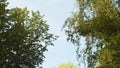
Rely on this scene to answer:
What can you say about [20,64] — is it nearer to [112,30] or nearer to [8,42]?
[8,42]

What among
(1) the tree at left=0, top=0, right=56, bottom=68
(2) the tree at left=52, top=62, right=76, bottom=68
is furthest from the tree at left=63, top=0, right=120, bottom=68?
(2) the tree at left=52, top=62, right=76, bottom=68

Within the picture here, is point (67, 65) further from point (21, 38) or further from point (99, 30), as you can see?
point (99, 30)

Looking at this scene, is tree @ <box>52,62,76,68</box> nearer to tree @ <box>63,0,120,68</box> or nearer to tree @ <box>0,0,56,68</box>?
tree @ <box>0,0,56,68</box>

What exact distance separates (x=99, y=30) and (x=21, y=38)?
14862 mm

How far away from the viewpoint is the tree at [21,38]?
102ft

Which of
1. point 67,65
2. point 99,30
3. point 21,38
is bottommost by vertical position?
point 99,30

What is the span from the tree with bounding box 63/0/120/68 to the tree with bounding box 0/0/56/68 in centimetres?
1052

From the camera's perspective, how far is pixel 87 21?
21188mm

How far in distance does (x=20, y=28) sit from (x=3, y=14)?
2927mm

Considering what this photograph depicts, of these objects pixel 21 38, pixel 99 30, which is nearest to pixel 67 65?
pixel 21 38

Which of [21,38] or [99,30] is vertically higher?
[21,38]

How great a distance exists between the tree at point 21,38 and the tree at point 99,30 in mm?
10518

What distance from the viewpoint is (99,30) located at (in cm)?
1994

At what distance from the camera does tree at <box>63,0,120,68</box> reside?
714 inches
